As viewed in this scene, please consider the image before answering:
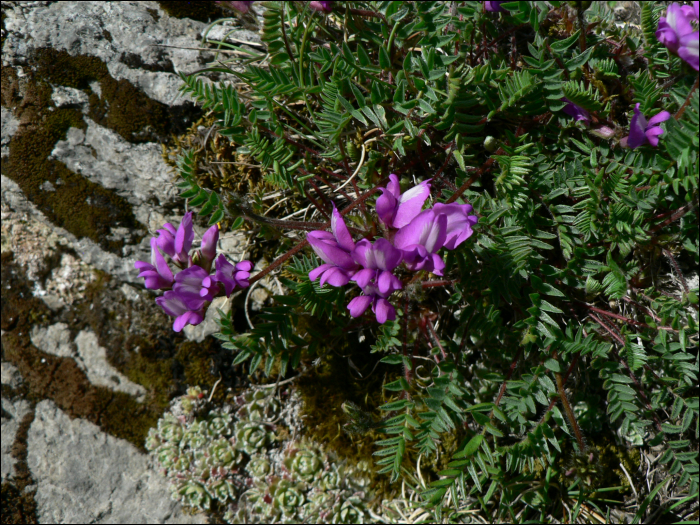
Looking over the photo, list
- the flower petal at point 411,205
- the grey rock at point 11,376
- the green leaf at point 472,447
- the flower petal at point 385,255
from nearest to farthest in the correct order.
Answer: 1. the flower petal at point 385,255
2. the flower petal at point 411,205
3. the green leaf at point 472,447
4. the grey rock at point 11,376

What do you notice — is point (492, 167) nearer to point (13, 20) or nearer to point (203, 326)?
point (203, 326)

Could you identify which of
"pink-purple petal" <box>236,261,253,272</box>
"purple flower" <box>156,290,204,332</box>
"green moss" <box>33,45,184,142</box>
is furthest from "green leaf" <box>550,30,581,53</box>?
"green moss" <box>33,45,184,142</box>

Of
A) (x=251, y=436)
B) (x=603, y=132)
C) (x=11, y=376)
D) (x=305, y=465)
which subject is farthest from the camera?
(x=11, y=376)

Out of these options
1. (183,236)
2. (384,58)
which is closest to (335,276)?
(183,236)

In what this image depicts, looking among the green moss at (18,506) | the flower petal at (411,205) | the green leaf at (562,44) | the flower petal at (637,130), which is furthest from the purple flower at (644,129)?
the green moss at (18,506)

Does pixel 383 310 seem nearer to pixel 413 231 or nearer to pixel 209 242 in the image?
pixel 413 231

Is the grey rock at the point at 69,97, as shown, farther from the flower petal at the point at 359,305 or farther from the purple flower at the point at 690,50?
the purple flower at the point at 690,50
